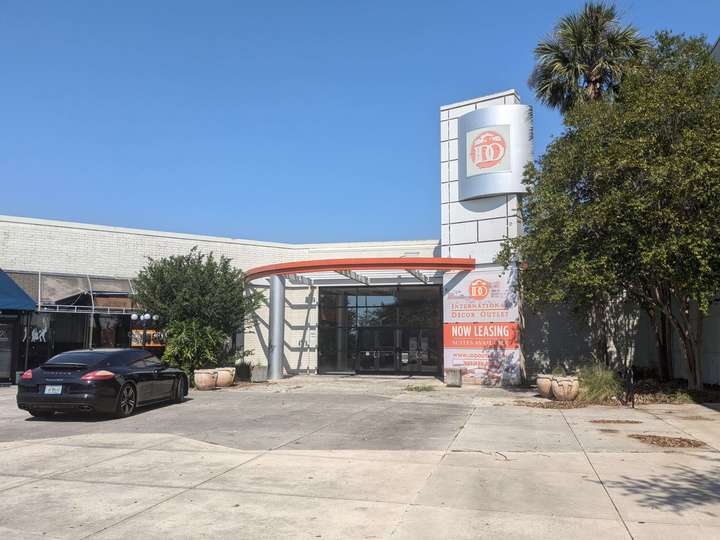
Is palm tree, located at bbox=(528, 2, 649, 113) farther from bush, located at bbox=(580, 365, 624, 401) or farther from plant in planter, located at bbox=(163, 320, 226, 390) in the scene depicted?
plant in planter, located at bbox=(163, 320, 226, 390)

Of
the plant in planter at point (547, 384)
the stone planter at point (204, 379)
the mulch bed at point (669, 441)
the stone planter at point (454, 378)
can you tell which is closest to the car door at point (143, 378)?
the stone planter at point (204, 379)

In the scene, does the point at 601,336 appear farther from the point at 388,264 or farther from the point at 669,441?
the point at 669,441

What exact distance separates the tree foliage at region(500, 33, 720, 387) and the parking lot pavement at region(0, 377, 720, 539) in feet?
11.2

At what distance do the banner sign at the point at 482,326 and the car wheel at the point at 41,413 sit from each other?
45.9ft

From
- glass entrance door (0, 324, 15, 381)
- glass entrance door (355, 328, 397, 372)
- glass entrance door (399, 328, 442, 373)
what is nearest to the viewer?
glass entrance door (0, 324, 15, 381)

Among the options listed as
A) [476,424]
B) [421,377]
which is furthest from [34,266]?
[476,424]

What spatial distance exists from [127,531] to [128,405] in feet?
26.3

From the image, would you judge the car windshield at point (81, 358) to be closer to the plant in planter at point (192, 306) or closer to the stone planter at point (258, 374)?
the plant in planter at point (192, 306)

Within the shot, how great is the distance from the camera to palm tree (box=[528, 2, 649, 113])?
20.7 m

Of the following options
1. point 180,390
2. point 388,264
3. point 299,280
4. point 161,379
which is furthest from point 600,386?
point 299,280

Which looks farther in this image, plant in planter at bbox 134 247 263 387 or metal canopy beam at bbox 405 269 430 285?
metal canopy beam at bbox 405 269 430 285

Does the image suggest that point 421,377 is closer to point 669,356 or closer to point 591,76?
point 669,356

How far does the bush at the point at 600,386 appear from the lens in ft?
51.6

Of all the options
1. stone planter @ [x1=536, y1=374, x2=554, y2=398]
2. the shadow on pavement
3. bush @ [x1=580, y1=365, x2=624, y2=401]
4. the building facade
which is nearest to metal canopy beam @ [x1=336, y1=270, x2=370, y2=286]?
the building facade
